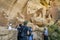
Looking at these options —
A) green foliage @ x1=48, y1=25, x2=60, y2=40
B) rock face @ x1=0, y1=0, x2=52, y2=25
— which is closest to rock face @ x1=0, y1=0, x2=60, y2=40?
rock face @ x1=0, y1=0, x2=52, y2=25

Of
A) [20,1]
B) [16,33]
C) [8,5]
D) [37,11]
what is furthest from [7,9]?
[16,33]

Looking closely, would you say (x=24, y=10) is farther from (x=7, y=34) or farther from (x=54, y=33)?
(x=7, y=34)

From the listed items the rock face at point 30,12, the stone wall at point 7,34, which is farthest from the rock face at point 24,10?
the stone wall at point 7,34

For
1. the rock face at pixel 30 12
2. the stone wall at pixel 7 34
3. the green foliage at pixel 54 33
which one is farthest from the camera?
the rock face at pixel 30 12

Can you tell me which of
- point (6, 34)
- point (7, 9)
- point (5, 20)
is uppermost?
point (7, 9)

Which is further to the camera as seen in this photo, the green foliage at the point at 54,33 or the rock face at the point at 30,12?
the rock face at the point at 30,12

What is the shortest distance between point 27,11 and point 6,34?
148 centimetres

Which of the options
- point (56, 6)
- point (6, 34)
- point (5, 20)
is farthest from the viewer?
point (56, 6)

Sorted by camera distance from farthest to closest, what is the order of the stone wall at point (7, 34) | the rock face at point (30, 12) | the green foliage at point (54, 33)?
the rock face at point (30, 12), the green foliage at point (54, 33), the stone wall at point (7, 34)

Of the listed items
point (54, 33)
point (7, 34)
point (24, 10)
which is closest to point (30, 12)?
point (24, 10)

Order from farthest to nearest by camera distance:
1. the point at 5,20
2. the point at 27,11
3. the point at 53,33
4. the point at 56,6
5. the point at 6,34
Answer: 1. the point at 56,6
2. the point at 27,11
3. the point at 5,20
4. the point at 53,33
5. the point at 6,34

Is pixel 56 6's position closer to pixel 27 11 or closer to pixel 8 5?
pixel 27 11

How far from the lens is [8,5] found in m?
4.21

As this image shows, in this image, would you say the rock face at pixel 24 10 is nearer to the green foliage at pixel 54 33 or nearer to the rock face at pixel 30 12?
the rock face at pixel 30 12
